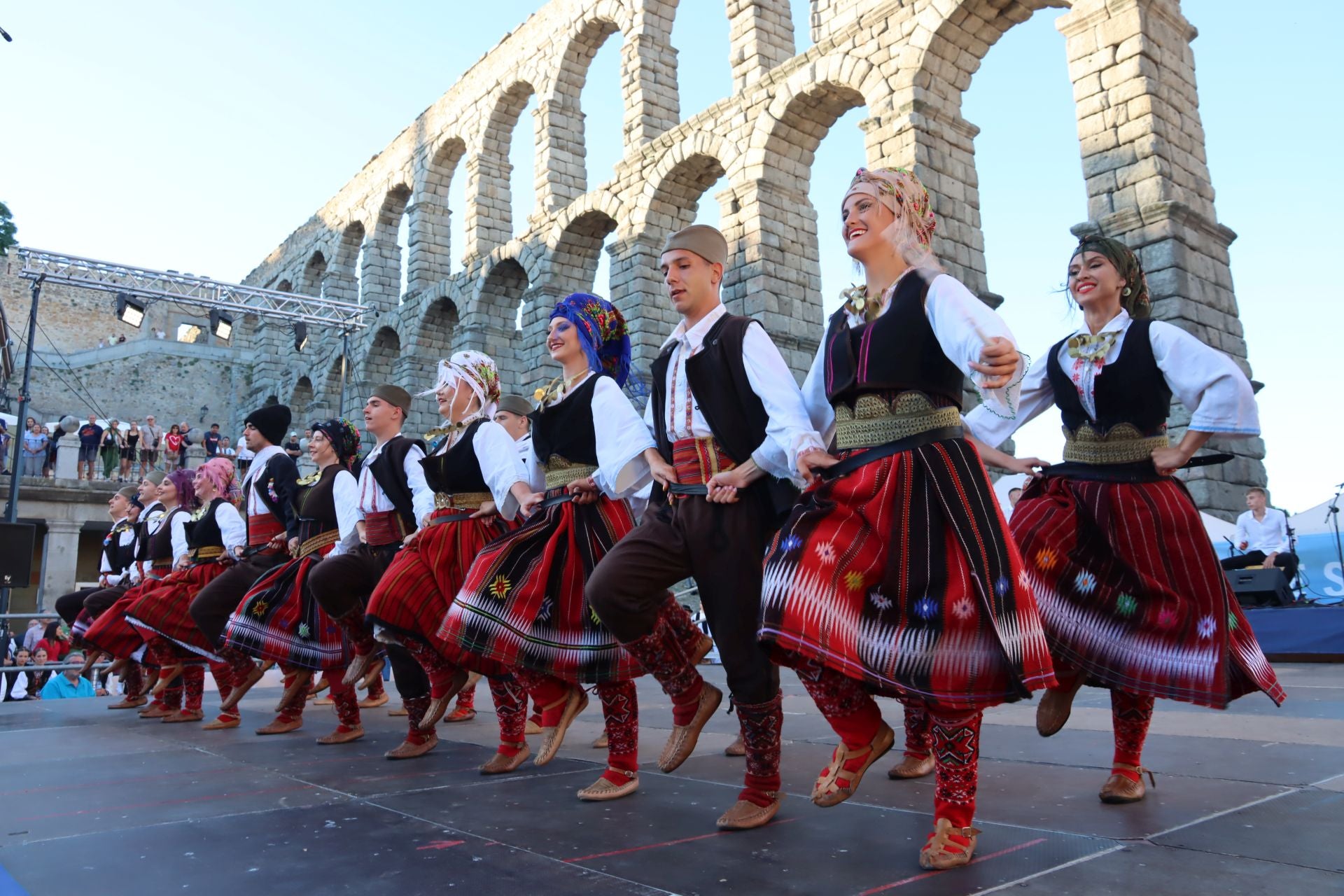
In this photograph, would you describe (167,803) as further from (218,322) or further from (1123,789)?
(218,322)

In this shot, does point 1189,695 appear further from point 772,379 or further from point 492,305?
point 492,305

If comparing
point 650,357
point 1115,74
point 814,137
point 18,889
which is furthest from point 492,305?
point 18,889

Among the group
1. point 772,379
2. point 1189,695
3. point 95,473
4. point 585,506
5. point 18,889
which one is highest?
point 95,473

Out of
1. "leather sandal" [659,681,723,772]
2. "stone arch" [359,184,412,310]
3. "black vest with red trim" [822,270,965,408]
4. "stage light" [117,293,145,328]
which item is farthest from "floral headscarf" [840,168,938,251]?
"stone arch" [359,184,412,310]

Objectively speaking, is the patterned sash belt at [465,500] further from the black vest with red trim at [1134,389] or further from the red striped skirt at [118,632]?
the red striped skirt at [118,632]

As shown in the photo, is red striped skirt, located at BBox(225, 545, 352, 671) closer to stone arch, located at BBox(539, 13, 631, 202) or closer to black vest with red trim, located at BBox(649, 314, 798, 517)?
black vest with red trim, located at BBox(649, 314, 798, 517)

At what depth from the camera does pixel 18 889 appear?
7.71 ft

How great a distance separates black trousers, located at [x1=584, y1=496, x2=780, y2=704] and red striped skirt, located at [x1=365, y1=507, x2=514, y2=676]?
1221 millimetres

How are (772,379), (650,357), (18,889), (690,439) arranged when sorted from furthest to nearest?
(650,357)
(690,439)
(772,379)
(18,889)

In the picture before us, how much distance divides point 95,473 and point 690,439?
21019 millimetres

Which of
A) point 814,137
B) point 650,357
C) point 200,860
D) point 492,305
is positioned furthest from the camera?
point 492,305

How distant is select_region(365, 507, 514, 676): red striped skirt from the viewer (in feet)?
13.6

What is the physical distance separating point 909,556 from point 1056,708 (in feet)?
3.37

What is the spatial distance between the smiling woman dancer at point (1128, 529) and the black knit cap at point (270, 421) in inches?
185
